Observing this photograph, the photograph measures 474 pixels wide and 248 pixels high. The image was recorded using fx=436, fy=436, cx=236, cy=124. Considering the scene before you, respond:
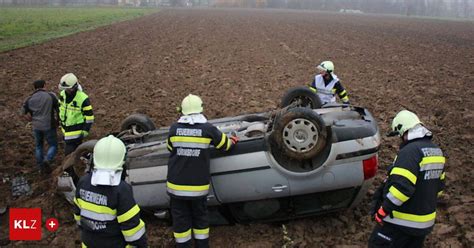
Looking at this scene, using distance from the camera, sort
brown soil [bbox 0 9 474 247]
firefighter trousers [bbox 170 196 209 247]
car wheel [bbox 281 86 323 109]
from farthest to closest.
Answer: car wheel [bbox 281 86 323 109]
brown soil [bbox 0 9 474 247]
firefighter trousers [bbox 170 196 209 247]

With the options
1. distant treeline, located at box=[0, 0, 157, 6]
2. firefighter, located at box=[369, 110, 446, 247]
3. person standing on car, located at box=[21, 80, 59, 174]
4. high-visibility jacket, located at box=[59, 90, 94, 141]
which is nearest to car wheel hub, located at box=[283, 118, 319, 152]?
firefighter, located at box=[369, 110, 446, 247]

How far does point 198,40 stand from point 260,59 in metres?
7.34

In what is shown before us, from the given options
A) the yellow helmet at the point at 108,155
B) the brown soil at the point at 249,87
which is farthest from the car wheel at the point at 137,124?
the yellow helmet at the point at 108,155

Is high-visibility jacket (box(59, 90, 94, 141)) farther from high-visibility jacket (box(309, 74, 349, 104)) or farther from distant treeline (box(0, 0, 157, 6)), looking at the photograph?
distant treeline (box(0, 0, 157, 6))

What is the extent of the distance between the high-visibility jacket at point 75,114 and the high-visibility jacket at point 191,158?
2482 mm

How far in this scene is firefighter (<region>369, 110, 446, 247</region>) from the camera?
3.66 metres

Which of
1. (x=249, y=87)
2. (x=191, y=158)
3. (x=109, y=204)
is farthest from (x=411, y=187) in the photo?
(x=249, y=87)

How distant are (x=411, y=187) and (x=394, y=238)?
588 millimetres

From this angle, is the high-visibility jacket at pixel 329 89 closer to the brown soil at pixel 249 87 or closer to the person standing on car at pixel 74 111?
the brown soil at pixel 249 87

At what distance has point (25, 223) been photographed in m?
5.52

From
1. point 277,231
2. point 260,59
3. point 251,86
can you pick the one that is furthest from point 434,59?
point 277,231

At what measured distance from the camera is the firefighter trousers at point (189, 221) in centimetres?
457

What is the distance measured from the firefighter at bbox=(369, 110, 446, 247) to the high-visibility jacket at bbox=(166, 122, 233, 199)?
172cm

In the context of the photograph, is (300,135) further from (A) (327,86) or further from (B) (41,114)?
(B) (41,114)
